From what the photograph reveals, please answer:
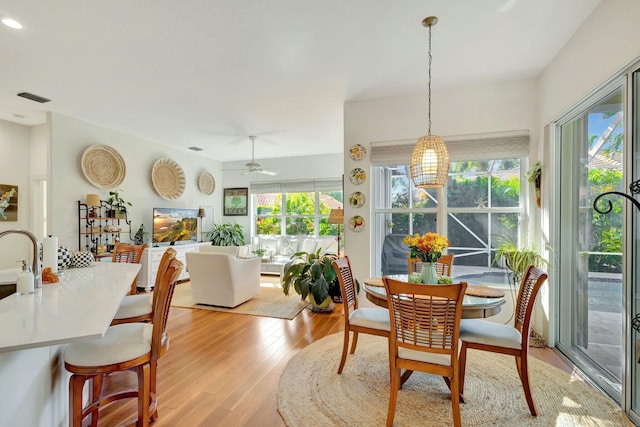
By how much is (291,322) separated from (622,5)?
403cm

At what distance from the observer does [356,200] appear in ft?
13.2

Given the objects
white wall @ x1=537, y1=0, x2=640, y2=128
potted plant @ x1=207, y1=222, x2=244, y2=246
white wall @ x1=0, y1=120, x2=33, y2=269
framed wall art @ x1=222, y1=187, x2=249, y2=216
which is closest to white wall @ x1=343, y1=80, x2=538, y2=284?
white wall @ x1=537, y1=0, x2=640, y2=128

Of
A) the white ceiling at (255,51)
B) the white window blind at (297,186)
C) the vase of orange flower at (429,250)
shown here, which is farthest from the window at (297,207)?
the vase of orange flower at (429,250)

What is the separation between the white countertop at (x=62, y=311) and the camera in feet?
3.55

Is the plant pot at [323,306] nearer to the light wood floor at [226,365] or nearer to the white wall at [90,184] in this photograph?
the light wood floor at [226,365]

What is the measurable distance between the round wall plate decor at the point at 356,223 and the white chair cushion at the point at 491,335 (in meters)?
1.97

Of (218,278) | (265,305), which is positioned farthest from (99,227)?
(265,305)

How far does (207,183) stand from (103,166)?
253cm

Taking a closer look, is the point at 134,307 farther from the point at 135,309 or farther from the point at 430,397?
the point at 430,397

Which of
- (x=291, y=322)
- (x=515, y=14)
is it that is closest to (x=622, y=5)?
(x=515, y=14)

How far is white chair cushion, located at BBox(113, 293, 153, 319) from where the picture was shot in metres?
2.17

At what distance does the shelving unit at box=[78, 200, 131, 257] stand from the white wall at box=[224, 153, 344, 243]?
2715 millimetres

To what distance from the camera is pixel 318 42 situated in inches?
104

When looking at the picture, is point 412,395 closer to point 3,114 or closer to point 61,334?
point 61,334
